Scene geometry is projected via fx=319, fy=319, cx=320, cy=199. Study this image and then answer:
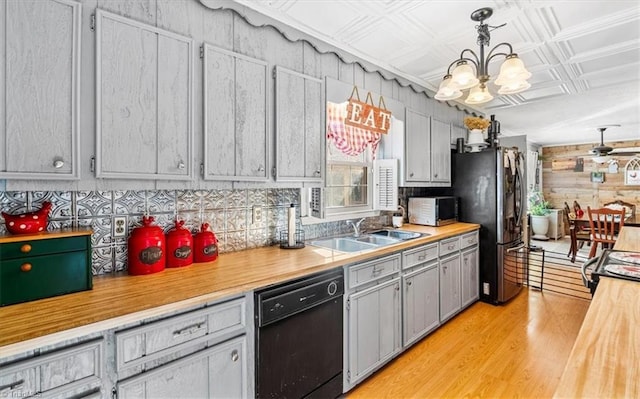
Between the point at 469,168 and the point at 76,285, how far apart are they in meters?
3.67

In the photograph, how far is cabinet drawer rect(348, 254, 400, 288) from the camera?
2035 mm

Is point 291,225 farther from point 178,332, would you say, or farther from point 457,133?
point 457,133

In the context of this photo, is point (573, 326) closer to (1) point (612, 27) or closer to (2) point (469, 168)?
(2) point (469, 168)

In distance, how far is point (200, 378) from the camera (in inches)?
53.2

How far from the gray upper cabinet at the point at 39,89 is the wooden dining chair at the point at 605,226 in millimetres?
6514

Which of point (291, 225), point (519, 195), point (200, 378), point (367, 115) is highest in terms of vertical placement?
point (367, 115)

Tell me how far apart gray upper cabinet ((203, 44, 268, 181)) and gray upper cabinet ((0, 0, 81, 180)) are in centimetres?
57

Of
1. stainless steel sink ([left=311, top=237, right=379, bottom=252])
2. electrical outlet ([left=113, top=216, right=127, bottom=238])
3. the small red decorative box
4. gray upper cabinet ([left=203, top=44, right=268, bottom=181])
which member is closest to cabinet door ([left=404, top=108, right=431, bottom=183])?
stainless steel sink ([left=311, top=237, right=379, bottom=252])

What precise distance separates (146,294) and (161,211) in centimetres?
62

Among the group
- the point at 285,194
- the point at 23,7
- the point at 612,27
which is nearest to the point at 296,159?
the point at 285,194

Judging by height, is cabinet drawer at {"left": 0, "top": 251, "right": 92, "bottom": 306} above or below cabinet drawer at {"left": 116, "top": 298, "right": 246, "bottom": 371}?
above

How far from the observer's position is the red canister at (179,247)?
171 centimetres

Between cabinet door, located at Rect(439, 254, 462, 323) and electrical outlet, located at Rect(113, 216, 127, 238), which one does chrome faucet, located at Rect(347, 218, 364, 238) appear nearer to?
cabinet door, located at Rect(439, 254, 462, 323)

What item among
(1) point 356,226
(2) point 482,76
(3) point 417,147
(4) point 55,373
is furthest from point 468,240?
(4) point 55,373
